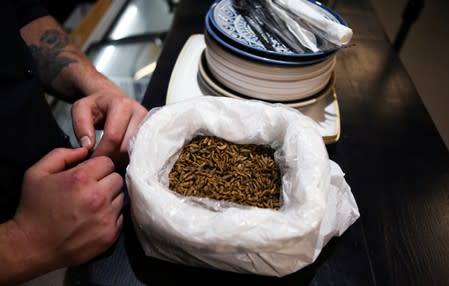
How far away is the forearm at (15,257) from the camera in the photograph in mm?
498

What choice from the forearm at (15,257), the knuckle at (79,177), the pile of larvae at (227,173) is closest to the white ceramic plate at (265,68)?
the pile of larvae at (227,173)

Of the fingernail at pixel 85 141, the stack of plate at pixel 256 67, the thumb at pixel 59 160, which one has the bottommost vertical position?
the fingernail at pixel 85 141

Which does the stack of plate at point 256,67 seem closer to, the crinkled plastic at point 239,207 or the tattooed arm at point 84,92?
the crinkled plastic at point 239,207

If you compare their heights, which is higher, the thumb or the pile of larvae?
the thumb

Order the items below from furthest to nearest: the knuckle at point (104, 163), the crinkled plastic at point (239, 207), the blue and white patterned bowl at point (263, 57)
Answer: the blue and white patterned bowl at point (263, 57), the knuckle at point (104, 163), the crinkled plastic at point (239, 207)

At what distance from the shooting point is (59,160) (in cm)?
57

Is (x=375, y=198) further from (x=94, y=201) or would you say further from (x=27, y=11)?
(x=27, y=11)

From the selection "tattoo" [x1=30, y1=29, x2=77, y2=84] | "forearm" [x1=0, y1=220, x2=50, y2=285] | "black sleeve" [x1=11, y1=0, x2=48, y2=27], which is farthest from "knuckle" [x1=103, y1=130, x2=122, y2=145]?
"black sleeve" [x1=11, y1=0, x2=48, y2=27]

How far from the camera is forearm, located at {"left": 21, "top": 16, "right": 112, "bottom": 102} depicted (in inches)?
34.9

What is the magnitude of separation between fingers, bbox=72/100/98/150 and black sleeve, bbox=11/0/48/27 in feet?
1.31

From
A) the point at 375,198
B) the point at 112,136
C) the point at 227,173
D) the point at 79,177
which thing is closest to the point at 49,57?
the point at 112,136

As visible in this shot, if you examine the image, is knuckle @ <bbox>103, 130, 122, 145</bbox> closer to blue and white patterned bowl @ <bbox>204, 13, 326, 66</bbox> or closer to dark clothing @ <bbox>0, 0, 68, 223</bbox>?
dark clothing @ <bbox>0, 0, 68, 223</bbox>

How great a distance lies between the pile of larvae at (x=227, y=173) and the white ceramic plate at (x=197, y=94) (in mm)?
165

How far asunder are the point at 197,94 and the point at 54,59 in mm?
449
